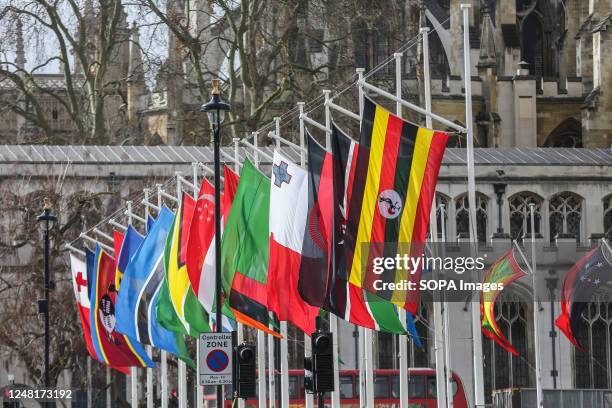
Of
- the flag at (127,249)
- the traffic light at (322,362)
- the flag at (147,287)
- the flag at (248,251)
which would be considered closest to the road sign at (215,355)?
the traffic light at (322,362)

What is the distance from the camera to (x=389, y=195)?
2978 cm

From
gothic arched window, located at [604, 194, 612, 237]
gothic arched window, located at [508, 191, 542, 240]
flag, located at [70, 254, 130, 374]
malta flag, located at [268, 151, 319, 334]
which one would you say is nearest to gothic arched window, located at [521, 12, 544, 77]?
gothic arched window, located at [604, 194, 612, 237]

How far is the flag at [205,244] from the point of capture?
1519 inches

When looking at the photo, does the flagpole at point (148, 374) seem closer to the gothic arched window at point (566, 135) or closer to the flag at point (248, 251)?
the flag at point (248, 251)

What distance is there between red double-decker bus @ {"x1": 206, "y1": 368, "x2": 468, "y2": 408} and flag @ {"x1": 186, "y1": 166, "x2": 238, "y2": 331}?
38.6 ft

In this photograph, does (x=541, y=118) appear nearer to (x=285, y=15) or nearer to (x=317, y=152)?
(x=285, y=15)

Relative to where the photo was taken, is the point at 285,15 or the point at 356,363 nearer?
the point at 356,363

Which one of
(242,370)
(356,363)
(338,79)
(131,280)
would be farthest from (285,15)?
(242,370)

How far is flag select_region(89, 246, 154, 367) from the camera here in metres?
43.8

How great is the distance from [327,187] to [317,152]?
23.3 inches

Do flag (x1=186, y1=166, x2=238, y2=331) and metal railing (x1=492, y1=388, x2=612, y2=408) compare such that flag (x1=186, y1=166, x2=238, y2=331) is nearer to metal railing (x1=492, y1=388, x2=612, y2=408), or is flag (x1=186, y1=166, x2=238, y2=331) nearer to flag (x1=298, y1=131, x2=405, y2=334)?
flag (x1=298, y1=131, x2=405, y2=334)

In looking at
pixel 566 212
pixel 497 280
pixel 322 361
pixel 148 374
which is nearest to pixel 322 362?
pixel 322 361

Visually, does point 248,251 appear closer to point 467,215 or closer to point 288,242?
point 288,242

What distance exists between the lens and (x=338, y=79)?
64.2 meters
